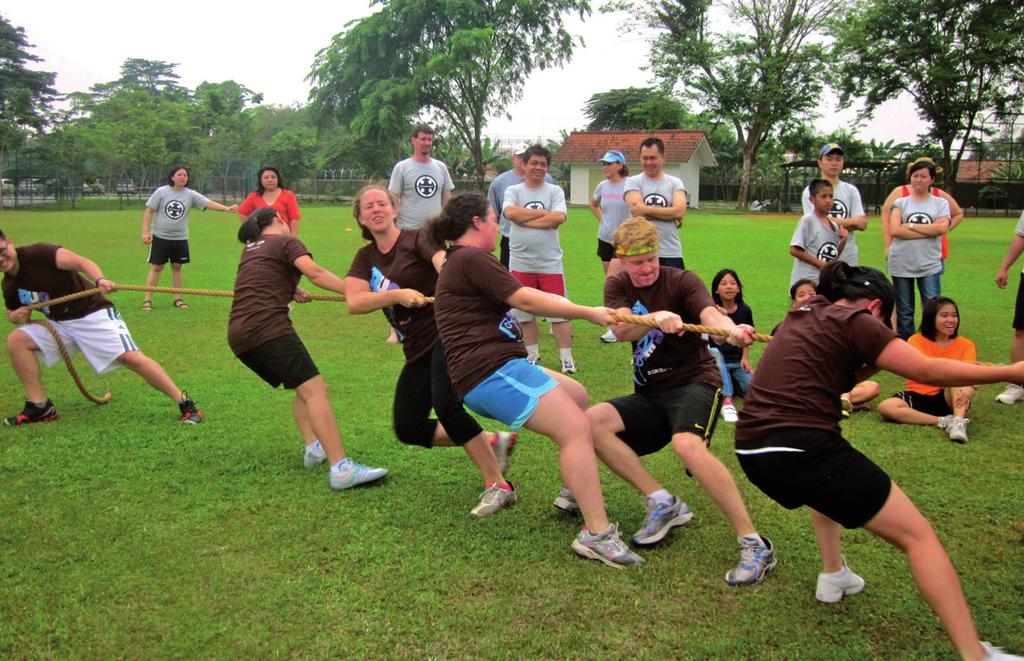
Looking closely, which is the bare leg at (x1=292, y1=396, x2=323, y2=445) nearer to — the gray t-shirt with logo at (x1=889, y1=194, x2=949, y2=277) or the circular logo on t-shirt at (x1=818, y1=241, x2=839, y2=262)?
the circular logo on t-shirt at (x1=818, y1=241, x2=839, y2=262)

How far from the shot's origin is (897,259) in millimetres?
8180

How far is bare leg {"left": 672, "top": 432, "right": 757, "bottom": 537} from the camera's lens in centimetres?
402

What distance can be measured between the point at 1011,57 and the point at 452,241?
44884 mm

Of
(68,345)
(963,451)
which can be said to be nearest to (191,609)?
(68,345)

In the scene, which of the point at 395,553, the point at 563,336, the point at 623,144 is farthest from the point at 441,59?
the point at 395,553

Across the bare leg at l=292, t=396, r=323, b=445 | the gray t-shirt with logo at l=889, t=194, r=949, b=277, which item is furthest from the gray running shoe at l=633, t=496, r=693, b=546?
the gray t-shirt with logo at l=889, t=194, r=949, b=277

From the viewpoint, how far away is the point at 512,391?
4.16 metres

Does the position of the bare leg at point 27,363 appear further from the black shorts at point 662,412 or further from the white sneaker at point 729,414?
the white sneaker at point 729,414

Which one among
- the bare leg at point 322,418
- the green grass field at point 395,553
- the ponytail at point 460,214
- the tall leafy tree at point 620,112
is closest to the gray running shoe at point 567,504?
the green grass field at point 395,553

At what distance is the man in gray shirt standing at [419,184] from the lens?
9.34 metres

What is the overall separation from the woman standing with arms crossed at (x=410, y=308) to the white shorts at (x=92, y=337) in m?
2.54

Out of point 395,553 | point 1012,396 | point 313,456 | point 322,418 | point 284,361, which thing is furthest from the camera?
point 1012,396

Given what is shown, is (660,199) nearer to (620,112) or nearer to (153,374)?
(153,374)

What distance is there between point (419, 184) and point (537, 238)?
1.87 meters
